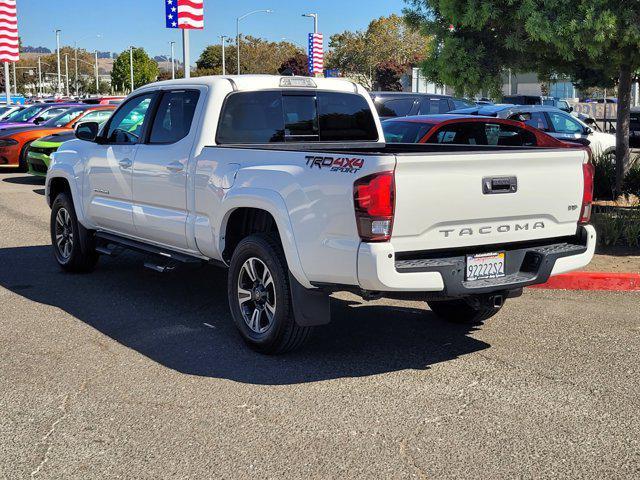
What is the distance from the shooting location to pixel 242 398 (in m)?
5.05

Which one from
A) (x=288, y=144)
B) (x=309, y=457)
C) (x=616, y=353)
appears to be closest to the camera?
(x=309, y=457)

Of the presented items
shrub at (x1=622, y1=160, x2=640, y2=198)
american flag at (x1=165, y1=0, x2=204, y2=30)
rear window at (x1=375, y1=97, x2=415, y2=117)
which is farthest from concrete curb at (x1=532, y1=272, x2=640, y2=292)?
american flag at (x1=165, y1=0, x2=204, y2=30)

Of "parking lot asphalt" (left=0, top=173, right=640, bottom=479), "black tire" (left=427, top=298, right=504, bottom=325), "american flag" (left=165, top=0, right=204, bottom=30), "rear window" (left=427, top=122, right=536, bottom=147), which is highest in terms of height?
"american flag" (left=165, top=0, right=204, bottom=30)

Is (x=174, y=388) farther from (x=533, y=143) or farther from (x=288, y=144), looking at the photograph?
(x=533, y=143)

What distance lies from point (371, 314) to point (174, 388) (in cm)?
241

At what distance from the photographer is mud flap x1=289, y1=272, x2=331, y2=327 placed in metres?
5.52

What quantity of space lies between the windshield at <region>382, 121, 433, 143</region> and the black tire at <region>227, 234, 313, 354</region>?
5718mm

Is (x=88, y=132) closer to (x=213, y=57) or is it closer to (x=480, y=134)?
(x=480, y=134)

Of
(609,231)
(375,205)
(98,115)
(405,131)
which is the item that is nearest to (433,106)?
(98,115)

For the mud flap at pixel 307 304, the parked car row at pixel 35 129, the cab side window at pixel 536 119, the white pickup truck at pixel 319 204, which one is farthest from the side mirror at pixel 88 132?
the parked car row at pixel 35 129

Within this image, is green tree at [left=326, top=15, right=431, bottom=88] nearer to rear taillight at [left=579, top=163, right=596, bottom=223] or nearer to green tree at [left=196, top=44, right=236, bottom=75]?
green tree at [left=196, top=44, right=236, bottom=75]

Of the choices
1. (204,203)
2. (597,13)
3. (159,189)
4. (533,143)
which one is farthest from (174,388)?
(533,143)

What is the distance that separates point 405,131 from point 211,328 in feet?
19.5

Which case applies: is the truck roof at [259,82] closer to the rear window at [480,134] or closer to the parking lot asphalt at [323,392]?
the parking lot asphalt at [323,392]
